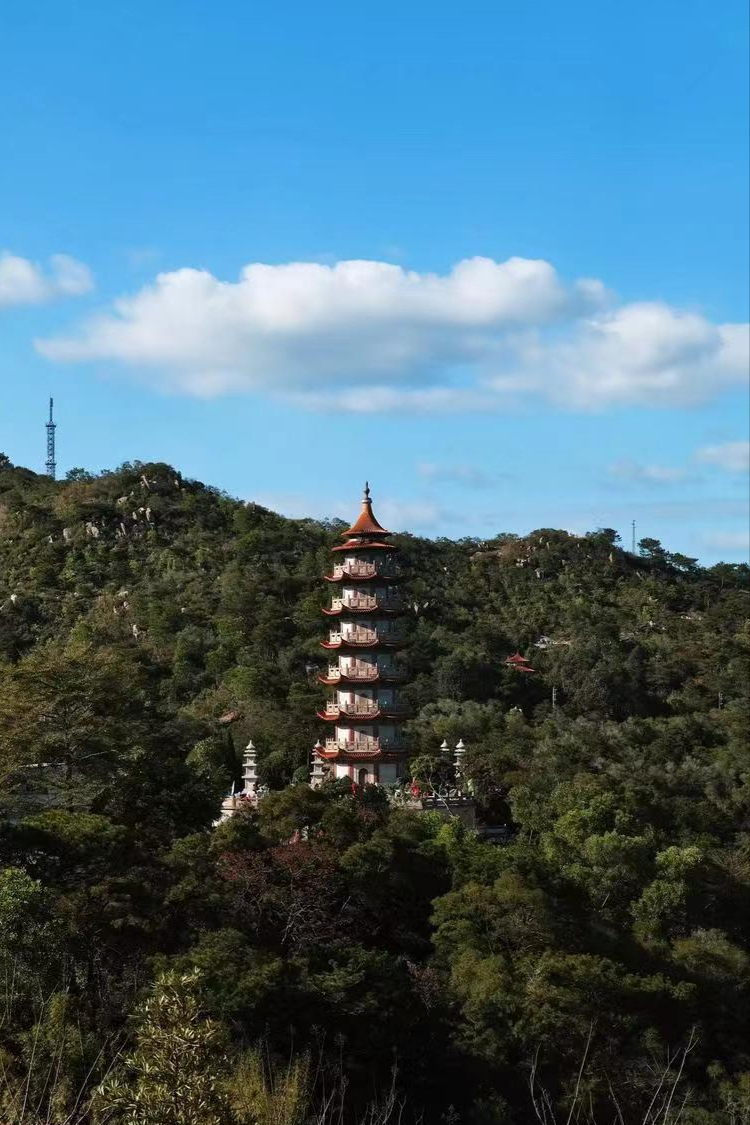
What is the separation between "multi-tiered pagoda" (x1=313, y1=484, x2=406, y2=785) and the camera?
3559cm

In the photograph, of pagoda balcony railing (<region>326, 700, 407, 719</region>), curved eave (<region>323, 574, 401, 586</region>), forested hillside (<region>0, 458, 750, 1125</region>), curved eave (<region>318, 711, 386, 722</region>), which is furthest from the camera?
curved eave (<region>323, 574, 401, 586</region>)

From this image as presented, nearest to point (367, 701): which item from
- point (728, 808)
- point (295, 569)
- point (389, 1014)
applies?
point (389, 1014)

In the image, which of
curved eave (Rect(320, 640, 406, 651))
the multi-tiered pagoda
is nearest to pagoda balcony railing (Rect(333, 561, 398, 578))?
the multi-tiered pagoda

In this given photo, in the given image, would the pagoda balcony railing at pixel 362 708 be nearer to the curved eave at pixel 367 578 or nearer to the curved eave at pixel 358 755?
the curved eave at pixel 358 755

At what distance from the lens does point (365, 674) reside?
35.8 metres

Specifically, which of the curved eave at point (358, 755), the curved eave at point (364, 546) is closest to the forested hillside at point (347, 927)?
the curved eave at point (358, 755)

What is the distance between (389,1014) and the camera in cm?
2352

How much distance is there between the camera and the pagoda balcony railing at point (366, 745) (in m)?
35.5

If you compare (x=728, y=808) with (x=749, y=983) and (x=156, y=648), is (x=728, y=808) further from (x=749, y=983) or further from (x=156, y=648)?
(x=156, y=648)

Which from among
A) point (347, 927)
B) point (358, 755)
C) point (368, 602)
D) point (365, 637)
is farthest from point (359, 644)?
point (347, 927)

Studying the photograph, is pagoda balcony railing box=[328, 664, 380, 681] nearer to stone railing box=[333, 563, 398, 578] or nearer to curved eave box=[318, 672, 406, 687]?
curved eave box=[318, 672, 406, 687]

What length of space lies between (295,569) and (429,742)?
26.4 metres

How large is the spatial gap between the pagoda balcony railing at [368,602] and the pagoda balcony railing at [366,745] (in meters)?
3.45

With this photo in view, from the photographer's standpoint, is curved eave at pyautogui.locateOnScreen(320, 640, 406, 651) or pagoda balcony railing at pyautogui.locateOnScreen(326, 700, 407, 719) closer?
pagoda balcony railing at pyautogui.locateOnScreen(326, 700, 407, 719)
